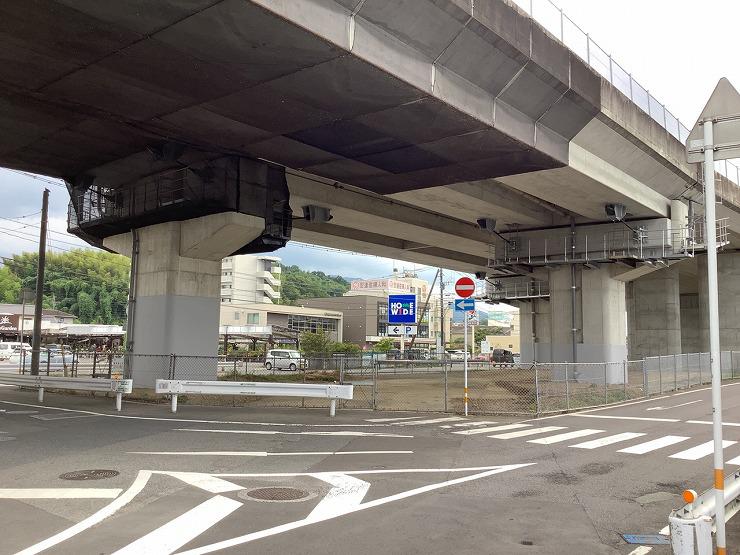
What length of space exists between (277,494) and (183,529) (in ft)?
5.80

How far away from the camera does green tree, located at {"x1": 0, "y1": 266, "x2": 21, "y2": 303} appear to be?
9900cm

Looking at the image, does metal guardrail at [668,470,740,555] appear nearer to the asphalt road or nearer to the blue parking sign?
the asphalt road

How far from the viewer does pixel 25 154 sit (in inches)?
802

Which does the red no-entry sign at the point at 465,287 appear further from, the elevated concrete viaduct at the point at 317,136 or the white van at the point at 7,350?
the white van at the point at 7,350

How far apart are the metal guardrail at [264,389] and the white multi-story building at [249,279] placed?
87003 millimetres

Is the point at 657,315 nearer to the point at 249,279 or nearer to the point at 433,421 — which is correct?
the point at 433,421

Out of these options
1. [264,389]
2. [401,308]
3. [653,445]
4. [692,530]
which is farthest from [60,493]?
[401,308]

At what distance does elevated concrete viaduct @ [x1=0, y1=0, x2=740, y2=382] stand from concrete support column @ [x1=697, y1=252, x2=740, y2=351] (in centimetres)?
1457

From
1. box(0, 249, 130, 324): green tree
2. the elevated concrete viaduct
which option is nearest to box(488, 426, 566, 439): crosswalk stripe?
the elevated concrete viaduct

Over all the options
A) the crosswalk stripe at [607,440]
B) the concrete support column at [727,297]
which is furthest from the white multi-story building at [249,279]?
the crosswalk stripe at [607,440]

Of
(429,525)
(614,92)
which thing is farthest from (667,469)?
(614,92)

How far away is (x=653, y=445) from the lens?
12.5 metres

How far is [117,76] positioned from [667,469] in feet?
42.7

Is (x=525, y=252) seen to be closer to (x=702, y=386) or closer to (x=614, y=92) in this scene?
(x=702, y=386)
